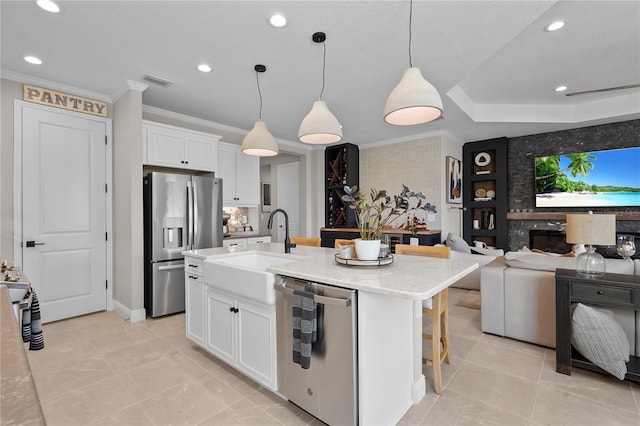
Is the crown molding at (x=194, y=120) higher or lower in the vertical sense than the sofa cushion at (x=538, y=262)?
higher

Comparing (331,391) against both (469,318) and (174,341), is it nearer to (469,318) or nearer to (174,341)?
(174,341)

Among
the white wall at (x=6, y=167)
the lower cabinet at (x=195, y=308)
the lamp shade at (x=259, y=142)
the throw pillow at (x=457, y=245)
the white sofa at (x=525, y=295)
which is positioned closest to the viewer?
the lower cabinet at (x=195, y=308)

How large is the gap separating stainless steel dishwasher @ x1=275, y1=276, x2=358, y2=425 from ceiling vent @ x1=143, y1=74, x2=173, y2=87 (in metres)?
2.68

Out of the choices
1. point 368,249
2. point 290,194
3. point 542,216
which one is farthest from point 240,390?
point 542,216

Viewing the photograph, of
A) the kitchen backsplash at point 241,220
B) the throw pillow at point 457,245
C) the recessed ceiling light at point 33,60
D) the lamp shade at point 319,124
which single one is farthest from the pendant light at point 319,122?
→ the kitchen backsplash at point 241,220

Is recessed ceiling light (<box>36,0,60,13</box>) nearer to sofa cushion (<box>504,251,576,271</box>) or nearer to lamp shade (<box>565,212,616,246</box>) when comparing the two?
lamp shade (<box>565,212,616,246</box>)

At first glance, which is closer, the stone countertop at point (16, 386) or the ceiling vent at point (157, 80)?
the stone countertop at point (16, 386)

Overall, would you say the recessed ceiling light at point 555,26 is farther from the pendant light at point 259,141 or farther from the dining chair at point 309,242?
the dining chair at point 309,242

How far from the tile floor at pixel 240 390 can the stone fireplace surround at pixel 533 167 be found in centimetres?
361

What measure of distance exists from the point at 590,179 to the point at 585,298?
162 inches

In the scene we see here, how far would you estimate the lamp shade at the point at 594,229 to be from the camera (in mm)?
2188

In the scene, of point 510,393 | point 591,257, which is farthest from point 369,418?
point 591,257

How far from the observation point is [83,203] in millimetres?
3516

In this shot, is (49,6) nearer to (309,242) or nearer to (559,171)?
(309,242)
